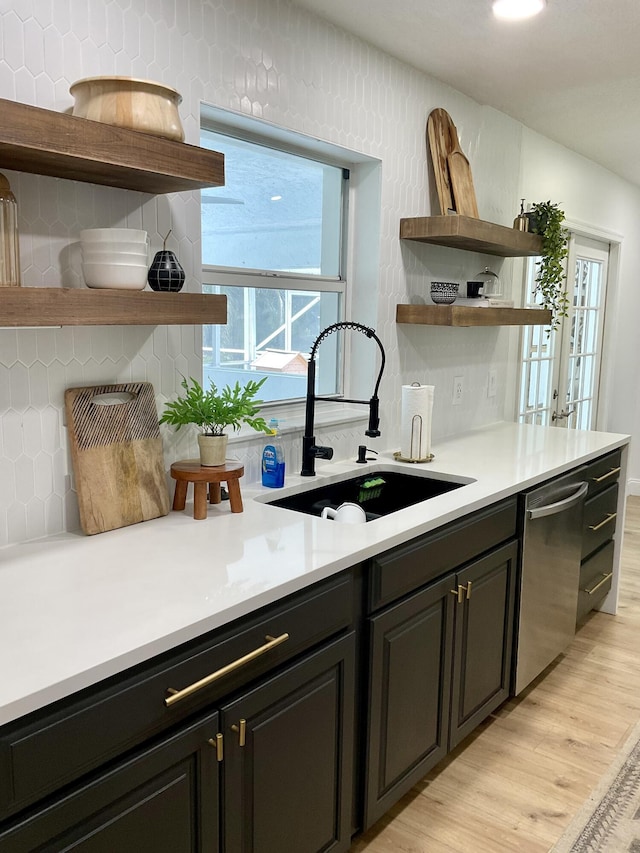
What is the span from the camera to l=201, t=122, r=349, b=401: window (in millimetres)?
2457

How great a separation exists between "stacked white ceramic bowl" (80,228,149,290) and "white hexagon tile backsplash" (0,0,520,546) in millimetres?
133

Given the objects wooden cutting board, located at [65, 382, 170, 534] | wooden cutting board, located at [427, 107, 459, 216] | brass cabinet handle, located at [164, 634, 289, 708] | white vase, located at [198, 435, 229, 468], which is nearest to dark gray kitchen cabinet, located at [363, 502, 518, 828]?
brass cabinet handle, located at [164, 634, 289, 708]

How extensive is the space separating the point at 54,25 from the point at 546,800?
2535 millimetres

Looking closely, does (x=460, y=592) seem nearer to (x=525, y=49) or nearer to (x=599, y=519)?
(x=599, y=519)

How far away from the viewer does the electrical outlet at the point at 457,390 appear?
3.56 metres

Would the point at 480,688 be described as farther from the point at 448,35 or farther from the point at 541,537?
the point at 448,35

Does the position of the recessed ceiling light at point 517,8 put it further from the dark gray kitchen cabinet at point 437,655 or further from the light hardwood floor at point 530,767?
the light hardwood floor at point 530,767

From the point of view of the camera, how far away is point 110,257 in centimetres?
169

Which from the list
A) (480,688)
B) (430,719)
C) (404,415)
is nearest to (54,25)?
(404,415)

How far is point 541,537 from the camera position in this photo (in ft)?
9.09

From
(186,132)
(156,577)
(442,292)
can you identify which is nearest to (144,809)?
(156,577)

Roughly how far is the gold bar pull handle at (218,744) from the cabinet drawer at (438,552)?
1.89 ft

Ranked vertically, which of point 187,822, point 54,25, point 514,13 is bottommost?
point 187,822

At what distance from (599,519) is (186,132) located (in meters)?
2.46
